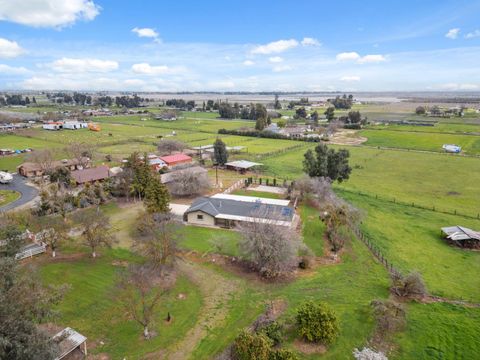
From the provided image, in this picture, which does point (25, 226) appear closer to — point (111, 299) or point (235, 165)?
point (111, 299)

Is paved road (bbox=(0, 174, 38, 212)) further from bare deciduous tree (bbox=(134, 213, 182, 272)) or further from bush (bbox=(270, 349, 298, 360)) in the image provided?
bush (bbox=(270, 349, 298, 360))

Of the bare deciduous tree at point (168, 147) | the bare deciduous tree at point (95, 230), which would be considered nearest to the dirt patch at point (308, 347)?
the bare deciduous tree at point (95, 230)

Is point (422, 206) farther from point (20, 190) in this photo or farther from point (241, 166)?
point (20, 190)

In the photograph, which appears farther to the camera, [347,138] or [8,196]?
[347,138]

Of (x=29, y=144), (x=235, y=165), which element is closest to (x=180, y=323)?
(x=235, y=165)

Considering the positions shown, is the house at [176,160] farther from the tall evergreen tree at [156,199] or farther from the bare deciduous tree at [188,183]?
the tall evergreen tree at [156,199]

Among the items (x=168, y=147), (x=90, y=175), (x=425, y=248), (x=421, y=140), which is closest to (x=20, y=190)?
(x=90, y=175)

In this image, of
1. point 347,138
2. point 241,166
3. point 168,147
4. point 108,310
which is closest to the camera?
point 108,310
